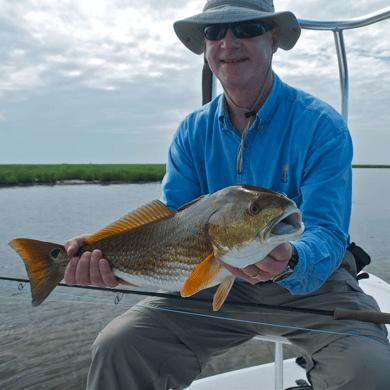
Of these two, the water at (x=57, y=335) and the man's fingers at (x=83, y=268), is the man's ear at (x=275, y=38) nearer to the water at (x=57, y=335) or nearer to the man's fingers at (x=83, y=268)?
the man's fingers at (x=83, y=268)

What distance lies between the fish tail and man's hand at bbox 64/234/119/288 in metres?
0.05

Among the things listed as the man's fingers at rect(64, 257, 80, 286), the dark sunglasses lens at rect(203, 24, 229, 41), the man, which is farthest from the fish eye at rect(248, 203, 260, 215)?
the dark sunglasses lens at rect(203, 24, 229, 41)

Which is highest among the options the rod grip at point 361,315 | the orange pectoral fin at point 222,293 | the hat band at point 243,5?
the hat band at point 243,5

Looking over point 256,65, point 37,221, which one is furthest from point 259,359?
point 37,221

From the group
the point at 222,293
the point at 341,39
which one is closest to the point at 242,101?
the point at 222,293

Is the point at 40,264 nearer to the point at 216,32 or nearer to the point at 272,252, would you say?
the point at 272,252

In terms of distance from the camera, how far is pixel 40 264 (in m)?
2.12

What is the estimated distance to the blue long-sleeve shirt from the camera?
6.87 feet

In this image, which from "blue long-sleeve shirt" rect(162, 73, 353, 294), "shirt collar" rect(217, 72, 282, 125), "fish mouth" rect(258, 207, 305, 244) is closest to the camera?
"fish mouth" rect(258, 207, 305, 244)

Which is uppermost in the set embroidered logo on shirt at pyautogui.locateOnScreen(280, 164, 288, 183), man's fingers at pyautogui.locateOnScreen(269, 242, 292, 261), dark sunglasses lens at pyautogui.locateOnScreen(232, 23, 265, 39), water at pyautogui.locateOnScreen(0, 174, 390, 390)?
dark sunglasses lens at pyautogui.locateOnScreen(232, 23, 265, 39)

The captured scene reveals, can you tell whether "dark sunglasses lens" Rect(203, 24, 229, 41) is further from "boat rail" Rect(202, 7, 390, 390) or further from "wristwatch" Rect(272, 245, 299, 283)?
"wristwatch" Rect(272, 245, 299, 283)

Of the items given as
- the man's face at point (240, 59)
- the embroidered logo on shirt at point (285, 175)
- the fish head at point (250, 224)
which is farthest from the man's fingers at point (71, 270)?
the man's face at point (240, 59)

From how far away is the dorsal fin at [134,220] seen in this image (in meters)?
2.14

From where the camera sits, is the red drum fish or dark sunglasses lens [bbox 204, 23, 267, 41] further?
dark sunglasses lens [bbox 204, 23, 267, 41]
